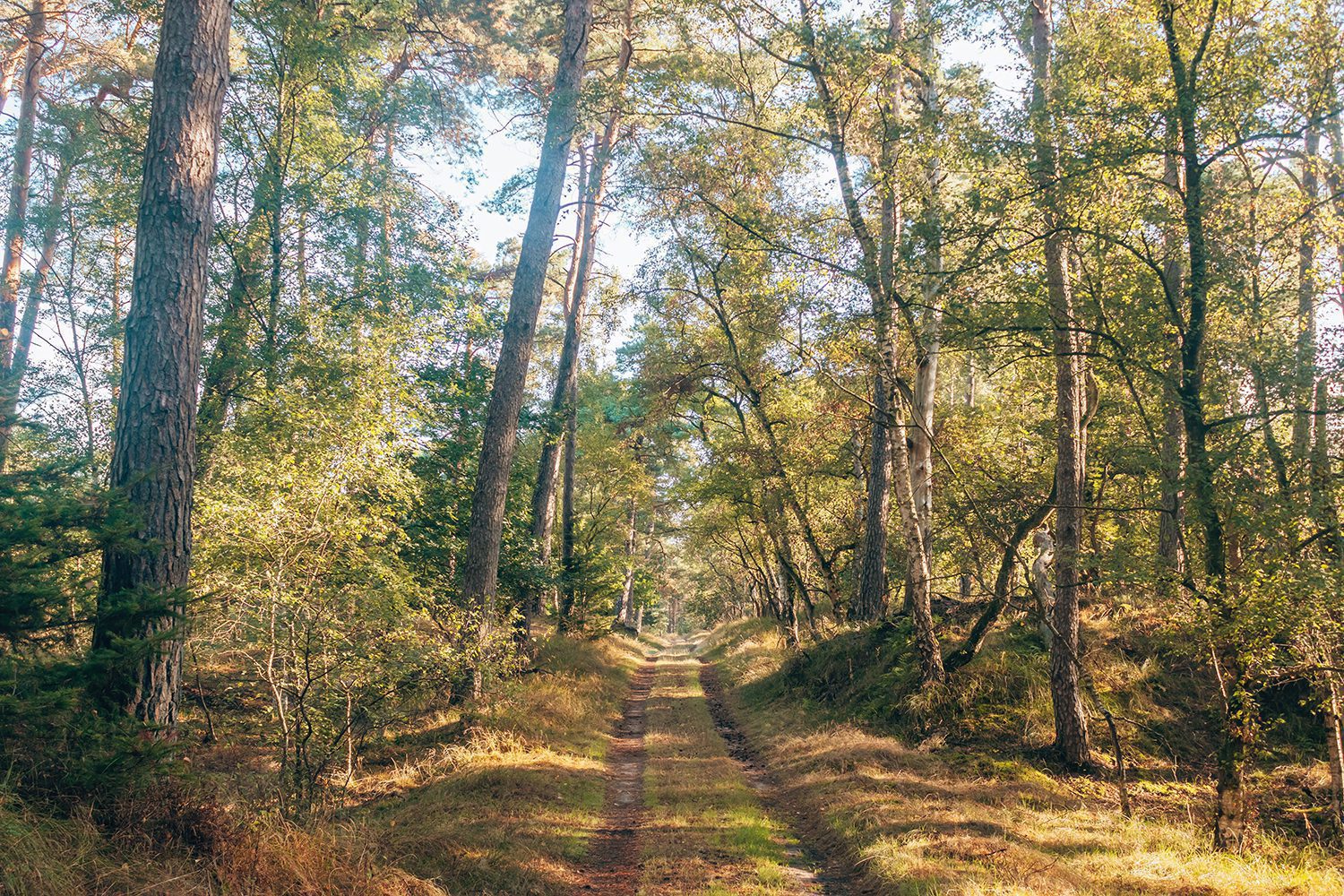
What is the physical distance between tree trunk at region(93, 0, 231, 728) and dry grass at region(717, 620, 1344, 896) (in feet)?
19.4

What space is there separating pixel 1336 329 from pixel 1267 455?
138 cm

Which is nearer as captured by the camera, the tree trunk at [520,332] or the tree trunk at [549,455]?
the tree trunk at [520,332]

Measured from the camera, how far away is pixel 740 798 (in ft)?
28.3

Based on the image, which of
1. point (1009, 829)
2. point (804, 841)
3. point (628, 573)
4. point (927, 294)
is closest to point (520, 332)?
point (927, 294)

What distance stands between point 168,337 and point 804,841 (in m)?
7.43

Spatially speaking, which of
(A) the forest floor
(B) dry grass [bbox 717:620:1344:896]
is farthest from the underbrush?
(B) dry grass [bbox 717:620:1344:896]

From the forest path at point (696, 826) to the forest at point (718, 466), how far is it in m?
0.08

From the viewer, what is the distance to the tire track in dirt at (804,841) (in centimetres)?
618

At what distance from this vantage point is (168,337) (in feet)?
18.5

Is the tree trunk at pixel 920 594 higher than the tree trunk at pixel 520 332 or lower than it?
lower

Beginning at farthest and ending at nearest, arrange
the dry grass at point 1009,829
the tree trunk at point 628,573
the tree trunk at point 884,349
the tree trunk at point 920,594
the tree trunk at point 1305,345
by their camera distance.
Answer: the tree trunk at point 628,573 < the tree trunk at point 920,594 < the tree trunk at point 884,349 < the tree trunk at point 1305,345 < the dry grass at point 1009,829

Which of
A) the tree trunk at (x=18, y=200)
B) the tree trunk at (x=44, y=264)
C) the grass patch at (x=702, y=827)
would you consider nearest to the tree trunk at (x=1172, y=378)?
the grass patch at (x=702, y=827)

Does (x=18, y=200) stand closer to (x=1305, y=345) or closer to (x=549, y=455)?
(x=549, y=455)

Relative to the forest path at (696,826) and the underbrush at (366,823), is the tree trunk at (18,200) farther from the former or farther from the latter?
the forest path at (696,826)
